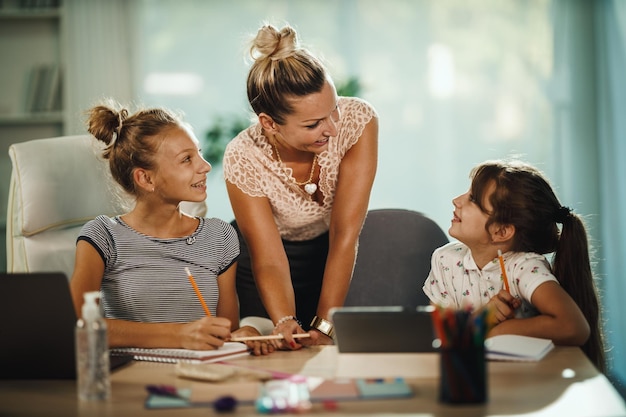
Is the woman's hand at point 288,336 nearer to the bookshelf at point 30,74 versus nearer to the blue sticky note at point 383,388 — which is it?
the blue sticky note at point 383,388

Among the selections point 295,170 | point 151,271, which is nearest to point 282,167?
point 295,170

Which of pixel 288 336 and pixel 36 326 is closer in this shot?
pixel 36 326

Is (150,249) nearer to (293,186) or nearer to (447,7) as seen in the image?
(293,186)

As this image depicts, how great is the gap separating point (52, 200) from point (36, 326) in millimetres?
988

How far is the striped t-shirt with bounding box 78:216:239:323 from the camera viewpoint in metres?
2.00

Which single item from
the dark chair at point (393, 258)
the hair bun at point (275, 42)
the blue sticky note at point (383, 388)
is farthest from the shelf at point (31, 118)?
the blue sticky note at point (383, 388)

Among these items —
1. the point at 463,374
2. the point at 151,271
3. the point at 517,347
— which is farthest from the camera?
the point at 151,271

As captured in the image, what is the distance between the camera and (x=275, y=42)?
214cm

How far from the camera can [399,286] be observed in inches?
105

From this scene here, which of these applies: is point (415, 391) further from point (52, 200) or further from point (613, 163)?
point (613, 163)

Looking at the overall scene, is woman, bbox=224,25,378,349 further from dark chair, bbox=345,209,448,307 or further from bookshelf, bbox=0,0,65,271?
bookshelf, bbox=0,0,65,271

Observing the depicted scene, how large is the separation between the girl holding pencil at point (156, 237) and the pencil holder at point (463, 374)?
741mm

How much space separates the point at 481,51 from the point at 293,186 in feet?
9.92

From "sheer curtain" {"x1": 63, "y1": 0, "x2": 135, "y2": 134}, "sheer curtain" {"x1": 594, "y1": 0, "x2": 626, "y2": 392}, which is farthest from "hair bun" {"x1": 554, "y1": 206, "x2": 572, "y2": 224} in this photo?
"sheer curtain" {"x1": 63, "y1": 0, "x2": 135, "y2": 134}
